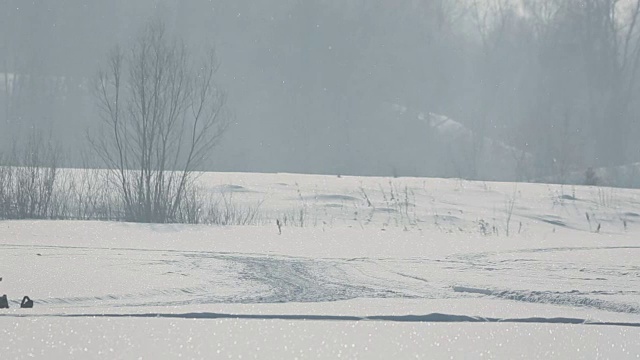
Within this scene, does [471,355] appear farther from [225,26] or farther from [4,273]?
[225,26]

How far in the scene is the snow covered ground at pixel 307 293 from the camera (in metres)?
3.35

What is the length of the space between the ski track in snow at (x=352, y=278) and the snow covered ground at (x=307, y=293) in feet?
0.04

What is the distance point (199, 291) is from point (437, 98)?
151ft

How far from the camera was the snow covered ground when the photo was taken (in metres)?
3.35

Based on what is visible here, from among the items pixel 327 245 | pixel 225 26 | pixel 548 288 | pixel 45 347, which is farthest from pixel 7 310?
pixel 225 26

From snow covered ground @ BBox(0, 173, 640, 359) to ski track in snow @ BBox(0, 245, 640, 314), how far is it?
0.01 metres

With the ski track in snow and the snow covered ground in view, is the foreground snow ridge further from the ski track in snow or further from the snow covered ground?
the ski track in snow

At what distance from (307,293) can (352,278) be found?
0.75 m

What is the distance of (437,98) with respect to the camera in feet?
165

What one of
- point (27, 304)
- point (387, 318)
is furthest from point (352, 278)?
point (27, 304)

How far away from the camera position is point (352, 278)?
18.5 ft

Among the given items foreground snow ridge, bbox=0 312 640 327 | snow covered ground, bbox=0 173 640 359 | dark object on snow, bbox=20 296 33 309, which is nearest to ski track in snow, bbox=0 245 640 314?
snow covered ground, bbox=0 173 640 359

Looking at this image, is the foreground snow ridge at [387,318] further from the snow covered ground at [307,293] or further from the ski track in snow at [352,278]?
the ski track in snow at [352,278]

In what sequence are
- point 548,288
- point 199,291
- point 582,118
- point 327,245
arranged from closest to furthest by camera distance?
point 199,291 → point 548,288 → point 327,245 → point 582,118
